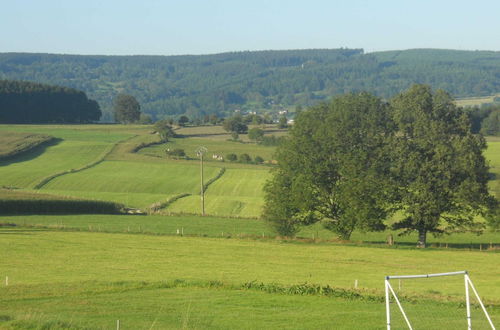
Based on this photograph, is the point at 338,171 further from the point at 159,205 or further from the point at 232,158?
the point at 232,158

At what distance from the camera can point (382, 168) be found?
57.3 metres

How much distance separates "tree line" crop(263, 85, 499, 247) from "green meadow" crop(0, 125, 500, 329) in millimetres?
2012

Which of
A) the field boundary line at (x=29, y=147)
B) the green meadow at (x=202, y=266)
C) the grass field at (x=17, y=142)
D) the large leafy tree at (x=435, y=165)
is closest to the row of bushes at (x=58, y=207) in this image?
the green meadow at (x=202, y=266)

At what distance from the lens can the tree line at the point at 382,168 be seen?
5494 centimetres

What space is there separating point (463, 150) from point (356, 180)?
23.7 feet

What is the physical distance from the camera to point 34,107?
18562 cm

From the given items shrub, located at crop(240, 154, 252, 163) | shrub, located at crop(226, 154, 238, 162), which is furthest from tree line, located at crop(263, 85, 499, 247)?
shrub, located at crop(226, 154, 238, 162)

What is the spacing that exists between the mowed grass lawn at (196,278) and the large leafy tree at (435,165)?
3426 mm

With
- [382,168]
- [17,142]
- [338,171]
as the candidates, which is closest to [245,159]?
[17,142]

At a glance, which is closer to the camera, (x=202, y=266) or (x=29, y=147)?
(x=202, y=266)

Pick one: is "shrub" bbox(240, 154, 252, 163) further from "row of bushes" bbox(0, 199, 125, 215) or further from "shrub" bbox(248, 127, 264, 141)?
"row of bushes" bbox(0, 199, 125, 215)

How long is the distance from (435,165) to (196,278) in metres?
22.8

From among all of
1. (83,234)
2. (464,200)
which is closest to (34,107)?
(83,234)

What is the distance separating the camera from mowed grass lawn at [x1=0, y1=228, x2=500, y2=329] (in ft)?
90.7
